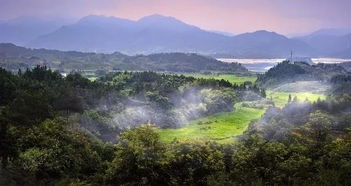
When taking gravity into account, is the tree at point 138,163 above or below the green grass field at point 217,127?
above

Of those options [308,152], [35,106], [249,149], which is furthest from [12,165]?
[308,152]

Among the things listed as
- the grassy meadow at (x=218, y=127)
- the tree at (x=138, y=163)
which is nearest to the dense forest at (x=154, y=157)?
the tree at (x=138, y=163)

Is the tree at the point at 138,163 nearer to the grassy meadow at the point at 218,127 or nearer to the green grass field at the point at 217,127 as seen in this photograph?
the grassy meadow at the point at 218,127

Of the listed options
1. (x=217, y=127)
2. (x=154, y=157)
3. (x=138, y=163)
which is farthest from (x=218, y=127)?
(x=138, y=163)

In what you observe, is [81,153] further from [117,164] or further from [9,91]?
[9,91]

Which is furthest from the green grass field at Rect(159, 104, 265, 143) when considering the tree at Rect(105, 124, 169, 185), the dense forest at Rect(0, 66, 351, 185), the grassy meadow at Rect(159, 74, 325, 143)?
the tree at Rect(105, 124, 169, 185)

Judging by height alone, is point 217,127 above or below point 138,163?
below

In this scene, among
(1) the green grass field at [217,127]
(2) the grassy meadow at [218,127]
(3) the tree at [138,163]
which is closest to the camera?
(3) the tree at [138,163]

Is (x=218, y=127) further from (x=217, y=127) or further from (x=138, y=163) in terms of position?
(x=138, y=163)
